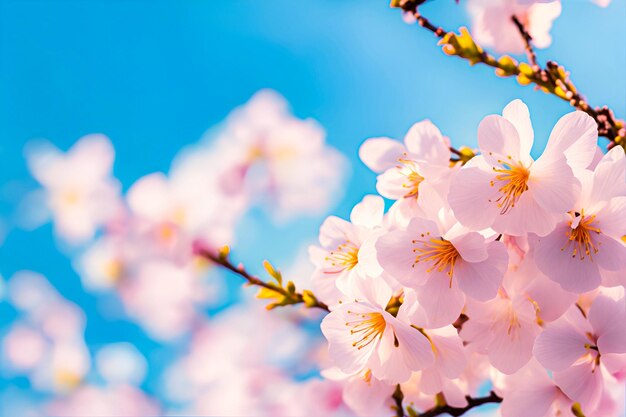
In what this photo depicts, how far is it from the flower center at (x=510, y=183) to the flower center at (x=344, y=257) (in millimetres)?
201

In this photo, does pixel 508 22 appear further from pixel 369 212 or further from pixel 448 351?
pixel 448 351

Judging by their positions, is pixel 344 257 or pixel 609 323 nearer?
pixel 609 323

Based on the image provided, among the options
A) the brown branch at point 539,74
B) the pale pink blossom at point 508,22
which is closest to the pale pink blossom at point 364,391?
the brown branch at point 539,74

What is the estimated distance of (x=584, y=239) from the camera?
0.52m

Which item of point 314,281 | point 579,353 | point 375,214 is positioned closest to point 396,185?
point 375,214

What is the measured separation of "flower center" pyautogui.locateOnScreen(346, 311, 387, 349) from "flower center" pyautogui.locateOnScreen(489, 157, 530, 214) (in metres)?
0.17

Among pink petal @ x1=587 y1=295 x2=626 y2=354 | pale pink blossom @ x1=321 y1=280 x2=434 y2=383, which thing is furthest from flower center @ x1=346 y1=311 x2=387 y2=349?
pink petal @ x1=587 y1=295 x2=626 y2=354

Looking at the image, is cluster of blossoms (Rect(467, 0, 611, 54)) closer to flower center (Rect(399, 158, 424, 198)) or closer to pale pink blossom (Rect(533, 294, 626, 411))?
flower center (Rect(399, 158, 424, 198))

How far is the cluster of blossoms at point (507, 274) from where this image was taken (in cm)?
50

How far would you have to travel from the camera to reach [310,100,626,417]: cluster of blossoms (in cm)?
50

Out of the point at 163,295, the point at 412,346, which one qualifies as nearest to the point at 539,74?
the point at 412,346

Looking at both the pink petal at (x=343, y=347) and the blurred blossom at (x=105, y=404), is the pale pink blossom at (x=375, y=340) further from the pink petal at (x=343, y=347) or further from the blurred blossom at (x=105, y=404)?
the blurred blossom at (x=105, y=404)

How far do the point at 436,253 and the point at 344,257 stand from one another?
0.16 metres

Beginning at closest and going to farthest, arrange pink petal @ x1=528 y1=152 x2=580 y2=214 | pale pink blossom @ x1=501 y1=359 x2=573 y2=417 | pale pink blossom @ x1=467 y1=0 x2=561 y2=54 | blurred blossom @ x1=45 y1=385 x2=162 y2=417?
pink petal @ x1=528 y1=152 x2=580 y2=214 → pale pink blossom @ x1=501 y1=359 x2=573 y2=417 → pale pink blossom @ x1=467 y1=0 x2=561 y2=54 → blurred blossom @ x1=45 y1=385 x2=162 y2=417
